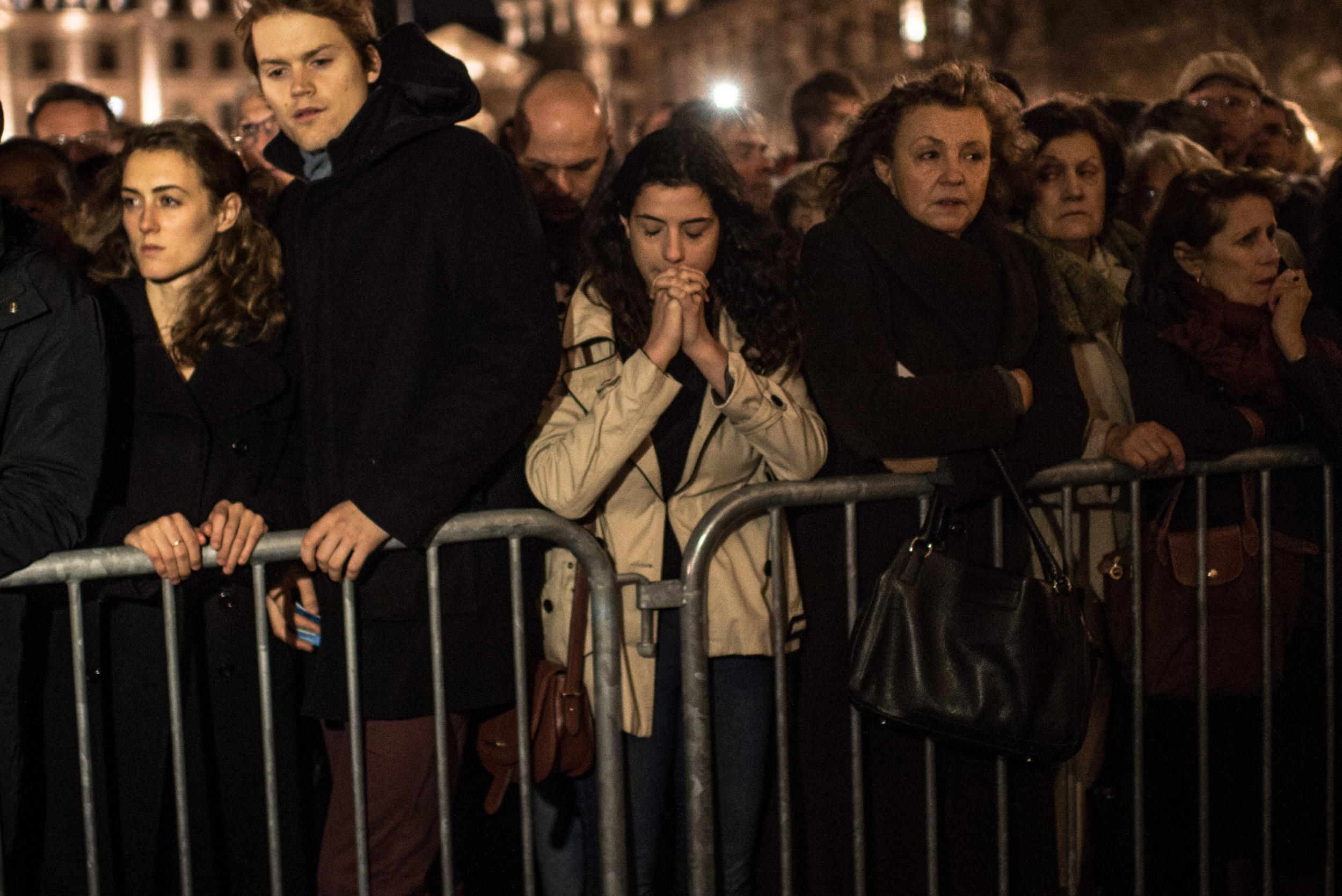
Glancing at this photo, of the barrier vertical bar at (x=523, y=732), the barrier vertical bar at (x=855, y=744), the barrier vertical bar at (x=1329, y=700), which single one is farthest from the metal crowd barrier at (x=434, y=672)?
the barrier vertical bar at (x=1329, y=700)

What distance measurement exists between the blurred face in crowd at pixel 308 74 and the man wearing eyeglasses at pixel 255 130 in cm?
154

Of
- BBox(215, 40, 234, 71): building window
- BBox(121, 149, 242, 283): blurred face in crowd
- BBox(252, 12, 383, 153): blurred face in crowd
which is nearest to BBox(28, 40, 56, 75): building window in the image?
BBox(215, 40, 234, 71): building window

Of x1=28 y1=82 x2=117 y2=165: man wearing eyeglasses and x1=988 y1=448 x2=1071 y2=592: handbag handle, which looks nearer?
x1=988 y1=448 x2=1071 y2=592: handbag handle

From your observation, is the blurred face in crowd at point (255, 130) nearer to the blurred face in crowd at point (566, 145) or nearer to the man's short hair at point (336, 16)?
the blurred face in crowd at point (566, 145)

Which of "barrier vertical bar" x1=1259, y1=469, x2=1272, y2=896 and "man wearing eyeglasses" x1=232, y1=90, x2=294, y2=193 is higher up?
"man wearing eyeglasses" x1=232, y1=90, x2=294, y2=193

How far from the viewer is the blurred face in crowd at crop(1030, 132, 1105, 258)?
4637mm

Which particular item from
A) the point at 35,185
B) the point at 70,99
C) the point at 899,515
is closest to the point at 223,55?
the point at 70,99

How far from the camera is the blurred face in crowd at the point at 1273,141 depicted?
672 cm

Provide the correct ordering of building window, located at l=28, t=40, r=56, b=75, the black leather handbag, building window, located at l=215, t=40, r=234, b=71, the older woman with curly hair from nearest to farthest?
1. the black leather handbag
2. the older woman with curly hair
3. building window, located at l=28, t=40, r=56, b=75
4. building window, located at l=215, t=40, r=234, b=71

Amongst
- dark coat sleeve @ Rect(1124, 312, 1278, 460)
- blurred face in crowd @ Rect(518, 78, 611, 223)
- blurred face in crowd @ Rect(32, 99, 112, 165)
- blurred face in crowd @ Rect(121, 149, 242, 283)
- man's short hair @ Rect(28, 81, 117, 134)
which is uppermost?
man's short hair @ Rect(28, 81, 117, 134)

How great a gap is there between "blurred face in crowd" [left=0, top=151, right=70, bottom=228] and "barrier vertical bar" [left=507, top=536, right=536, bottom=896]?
7.90 feet

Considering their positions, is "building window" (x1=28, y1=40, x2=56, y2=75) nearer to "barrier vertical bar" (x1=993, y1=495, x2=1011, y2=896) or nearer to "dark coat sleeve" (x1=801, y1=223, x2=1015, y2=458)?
"dark coat sleeve" (x1=801, y1=223, x2=1015, y2=458)

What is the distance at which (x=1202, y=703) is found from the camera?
13.4ft

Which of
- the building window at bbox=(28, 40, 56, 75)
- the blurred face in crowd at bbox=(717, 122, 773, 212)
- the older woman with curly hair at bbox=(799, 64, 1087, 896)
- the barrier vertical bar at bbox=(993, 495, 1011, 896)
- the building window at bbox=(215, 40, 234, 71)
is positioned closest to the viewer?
the older woman with curly hair at bbox=(799, 64, 1087, 896)
